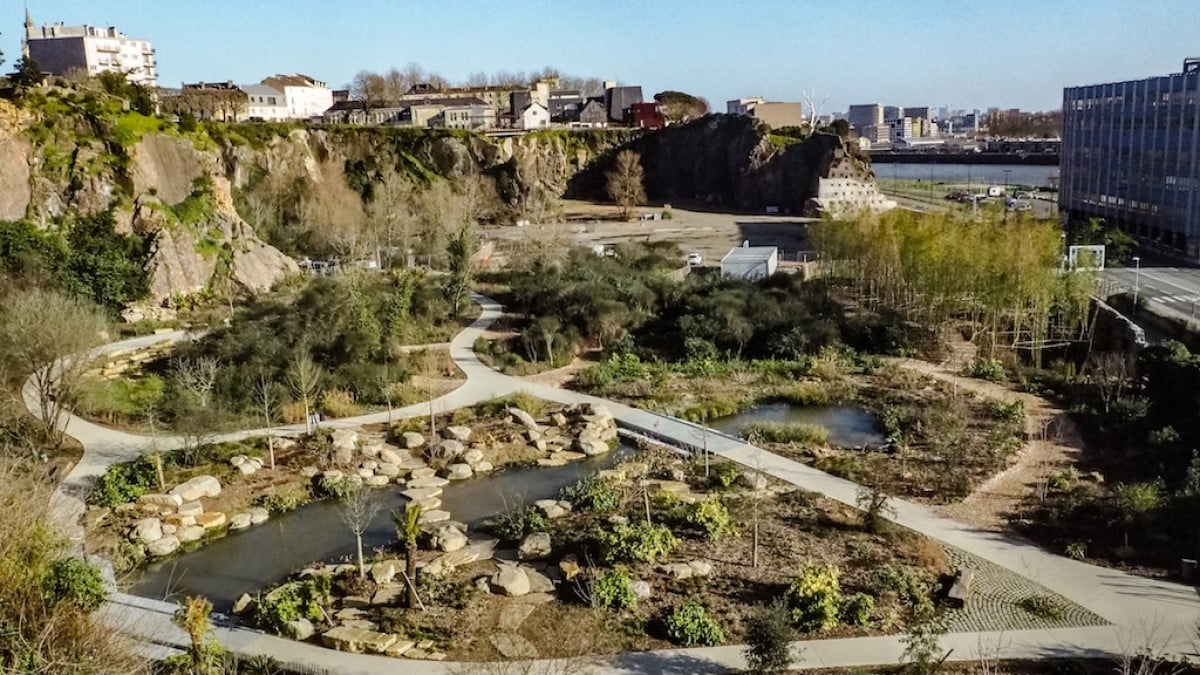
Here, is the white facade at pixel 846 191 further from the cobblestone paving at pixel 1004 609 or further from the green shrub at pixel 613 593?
the green shrub at pixel 613 593

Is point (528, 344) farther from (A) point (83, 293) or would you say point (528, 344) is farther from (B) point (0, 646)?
(B) point (0, 646)

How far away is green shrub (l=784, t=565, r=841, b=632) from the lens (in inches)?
496

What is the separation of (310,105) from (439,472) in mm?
74494

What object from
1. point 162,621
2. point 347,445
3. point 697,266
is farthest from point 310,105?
point 162,621

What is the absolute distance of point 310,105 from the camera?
85625 millimetres

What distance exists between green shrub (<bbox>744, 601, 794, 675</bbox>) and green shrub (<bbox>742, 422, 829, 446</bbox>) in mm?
8779

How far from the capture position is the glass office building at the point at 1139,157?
3822 centimetres

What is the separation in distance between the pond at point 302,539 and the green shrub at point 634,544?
123 inches

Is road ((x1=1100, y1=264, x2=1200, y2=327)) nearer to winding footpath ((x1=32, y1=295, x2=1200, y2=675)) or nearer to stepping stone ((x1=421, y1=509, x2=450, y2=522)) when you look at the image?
winding footpath ((x1=32, y1=295, x2=1200, y2=675))

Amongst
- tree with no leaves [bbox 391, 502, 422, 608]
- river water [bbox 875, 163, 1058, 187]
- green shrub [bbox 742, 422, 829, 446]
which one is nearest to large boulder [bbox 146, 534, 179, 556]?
tree with no leaves [bbox 391, 502, 422, 608]

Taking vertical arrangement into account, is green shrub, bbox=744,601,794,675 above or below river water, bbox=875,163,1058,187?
below

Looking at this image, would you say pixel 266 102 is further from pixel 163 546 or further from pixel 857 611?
pixel 857 611

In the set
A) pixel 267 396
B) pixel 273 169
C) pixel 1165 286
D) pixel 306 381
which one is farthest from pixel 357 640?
pixel 273 169

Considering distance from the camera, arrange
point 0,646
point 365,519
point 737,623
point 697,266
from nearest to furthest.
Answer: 1. point 0,646
2. point 737,623
3. point 365,519
4. point 697,266
